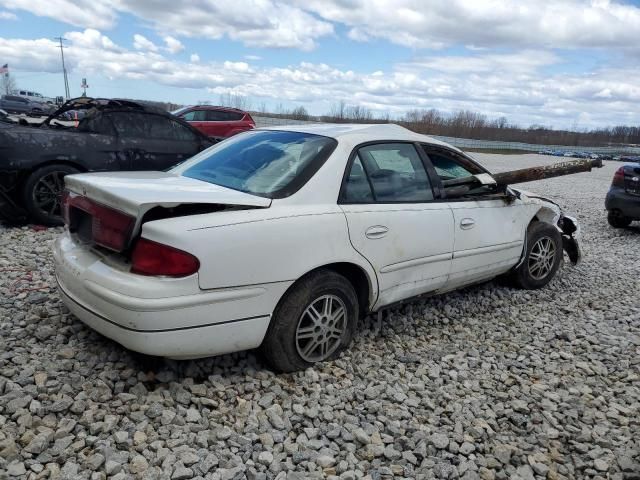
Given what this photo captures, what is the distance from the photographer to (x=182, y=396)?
282cm

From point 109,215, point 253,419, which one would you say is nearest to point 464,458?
point 253,419

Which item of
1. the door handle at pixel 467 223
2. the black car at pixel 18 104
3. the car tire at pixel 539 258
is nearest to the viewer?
the door handle at pixel 467 223

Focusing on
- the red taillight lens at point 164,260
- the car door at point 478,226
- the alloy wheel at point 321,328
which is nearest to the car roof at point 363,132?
the car door at point 478,226

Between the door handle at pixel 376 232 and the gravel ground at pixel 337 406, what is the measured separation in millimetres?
883

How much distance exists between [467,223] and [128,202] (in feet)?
8.43

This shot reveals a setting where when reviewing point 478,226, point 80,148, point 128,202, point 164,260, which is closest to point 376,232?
point 478,226

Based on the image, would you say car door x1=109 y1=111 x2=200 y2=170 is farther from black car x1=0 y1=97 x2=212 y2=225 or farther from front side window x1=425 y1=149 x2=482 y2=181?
front side window x1=425 y1=149 x2=482 y2=181

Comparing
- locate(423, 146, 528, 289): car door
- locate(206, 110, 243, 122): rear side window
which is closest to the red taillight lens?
locate(423, 146, 528, 289): car door

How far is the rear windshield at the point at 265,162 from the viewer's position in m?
3.10

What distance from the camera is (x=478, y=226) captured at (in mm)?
4102

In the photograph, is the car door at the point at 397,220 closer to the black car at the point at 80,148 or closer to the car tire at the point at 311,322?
the car tire at the point at 311,322

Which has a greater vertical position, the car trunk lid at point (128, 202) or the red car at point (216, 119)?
the red car at point (216, 119)

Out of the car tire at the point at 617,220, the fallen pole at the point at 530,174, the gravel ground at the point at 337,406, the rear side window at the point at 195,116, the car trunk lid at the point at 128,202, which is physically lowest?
the gravel ground at the point at 337,406

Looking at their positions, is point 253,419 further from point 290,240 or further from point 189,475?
point 290,240
